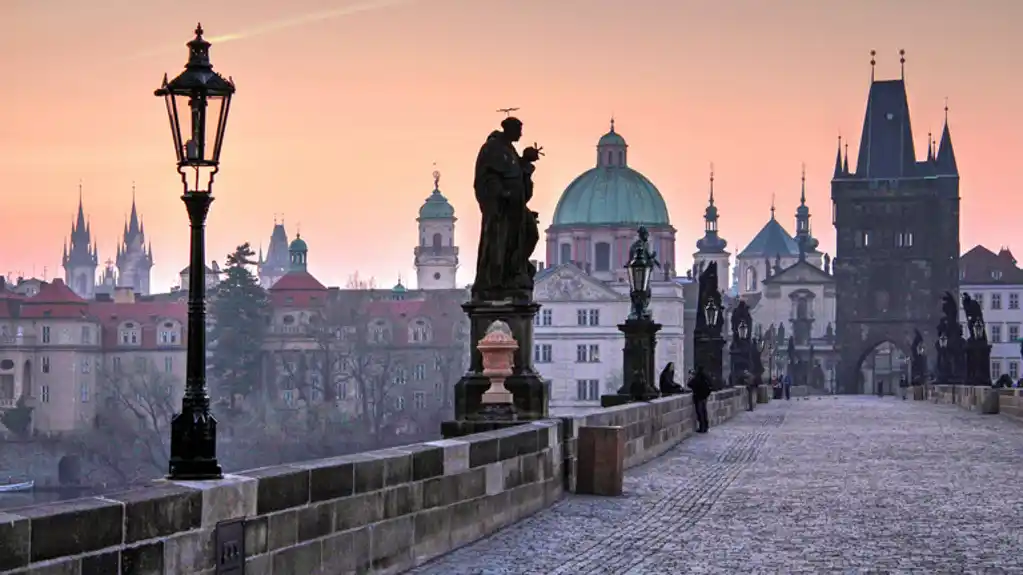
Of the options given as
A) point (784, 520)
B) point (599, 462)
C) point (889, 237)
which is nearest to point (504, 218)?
point (599, 462)

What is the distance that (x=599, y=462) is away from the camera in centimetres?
2189

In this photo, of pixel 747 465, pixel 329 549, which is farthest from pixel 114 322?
pixel 329 549

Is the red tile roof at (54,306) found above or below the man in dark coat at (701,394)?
above

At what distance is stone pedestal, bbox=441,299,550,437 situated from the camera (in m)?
22.2

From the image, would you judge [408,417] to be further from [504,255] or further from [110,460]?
[504,255]

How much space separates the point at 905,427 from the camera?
146 feet

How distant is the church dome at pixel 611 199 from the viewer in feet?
618

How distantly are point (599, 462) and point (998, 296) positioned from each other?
176 m

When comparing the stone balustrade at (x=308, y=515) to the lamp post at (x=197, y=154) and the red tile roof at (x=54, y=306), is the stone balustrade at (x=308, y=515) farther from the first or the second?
the red tile roof at (x=54, y=306)

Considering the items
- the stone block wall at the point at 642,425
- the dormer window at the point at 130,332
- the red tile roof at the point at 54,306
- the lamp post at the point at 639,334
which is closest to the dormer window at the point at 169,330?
the dormer window at the point at 130,332

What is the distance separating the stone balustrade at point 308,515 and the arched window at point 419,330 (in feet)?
515

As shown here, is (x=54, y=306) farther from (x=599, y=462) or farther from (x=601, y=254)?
(x=599, y=462)

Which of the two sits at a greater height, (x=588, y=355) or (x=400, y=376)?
(x=588, y=355)

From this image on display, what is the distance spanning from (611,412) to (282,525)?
12845 mm
